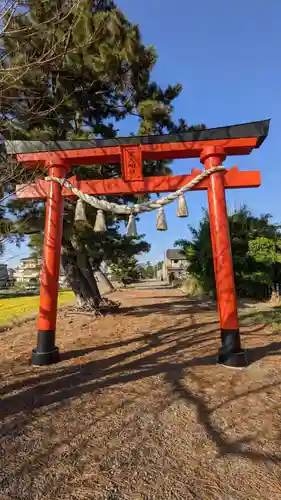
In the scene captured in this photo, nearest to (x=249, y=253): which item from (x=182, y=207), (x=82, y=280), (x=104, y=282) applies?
(x=82, y=280)

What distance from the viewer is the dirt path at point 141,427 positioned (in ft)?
5.86

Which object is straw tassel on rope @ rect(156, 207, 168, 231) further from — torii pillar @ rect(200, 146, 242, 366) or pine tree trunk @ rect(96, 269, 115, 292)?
pine tree trunk @ rect(96, 269, 115, 292)

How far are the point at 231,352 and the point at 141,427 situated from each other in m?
2.00

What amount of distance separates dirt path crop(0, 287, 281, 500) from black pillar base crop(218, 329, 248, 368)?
0.15m

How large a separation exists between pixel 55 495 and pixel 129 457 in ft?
1.83

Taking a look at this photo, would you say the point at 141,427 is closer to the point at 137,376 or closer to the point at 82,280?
the point at 137,376

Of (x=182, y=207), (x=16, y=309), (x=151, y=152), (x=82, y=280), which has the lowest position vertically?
(x=16, y=309)

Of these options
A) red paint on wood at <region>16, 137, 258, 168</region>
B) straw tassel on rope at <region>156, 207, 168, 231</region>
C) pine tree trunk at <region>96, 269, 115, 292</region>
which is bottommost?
pine tree trunk at <region>96, 269, 115, 292</region>

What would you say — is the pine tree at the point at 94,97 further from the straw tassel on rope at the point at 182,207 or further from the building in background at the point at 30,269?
the straw tassel on rope at the point at 182,207

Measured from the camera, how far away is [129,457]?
2.06 metres

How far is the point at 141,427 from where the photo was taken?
2467 millimetres

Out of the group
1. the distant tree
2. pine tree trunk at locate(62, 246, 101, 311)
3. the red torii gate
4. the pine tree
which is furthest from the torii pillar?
the distant tree

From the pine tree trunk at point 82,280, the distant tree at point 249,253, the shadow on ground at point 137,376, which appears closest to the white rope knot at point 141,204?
the shadow on ground at point 137,376

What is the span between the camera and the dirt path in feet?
5.86
